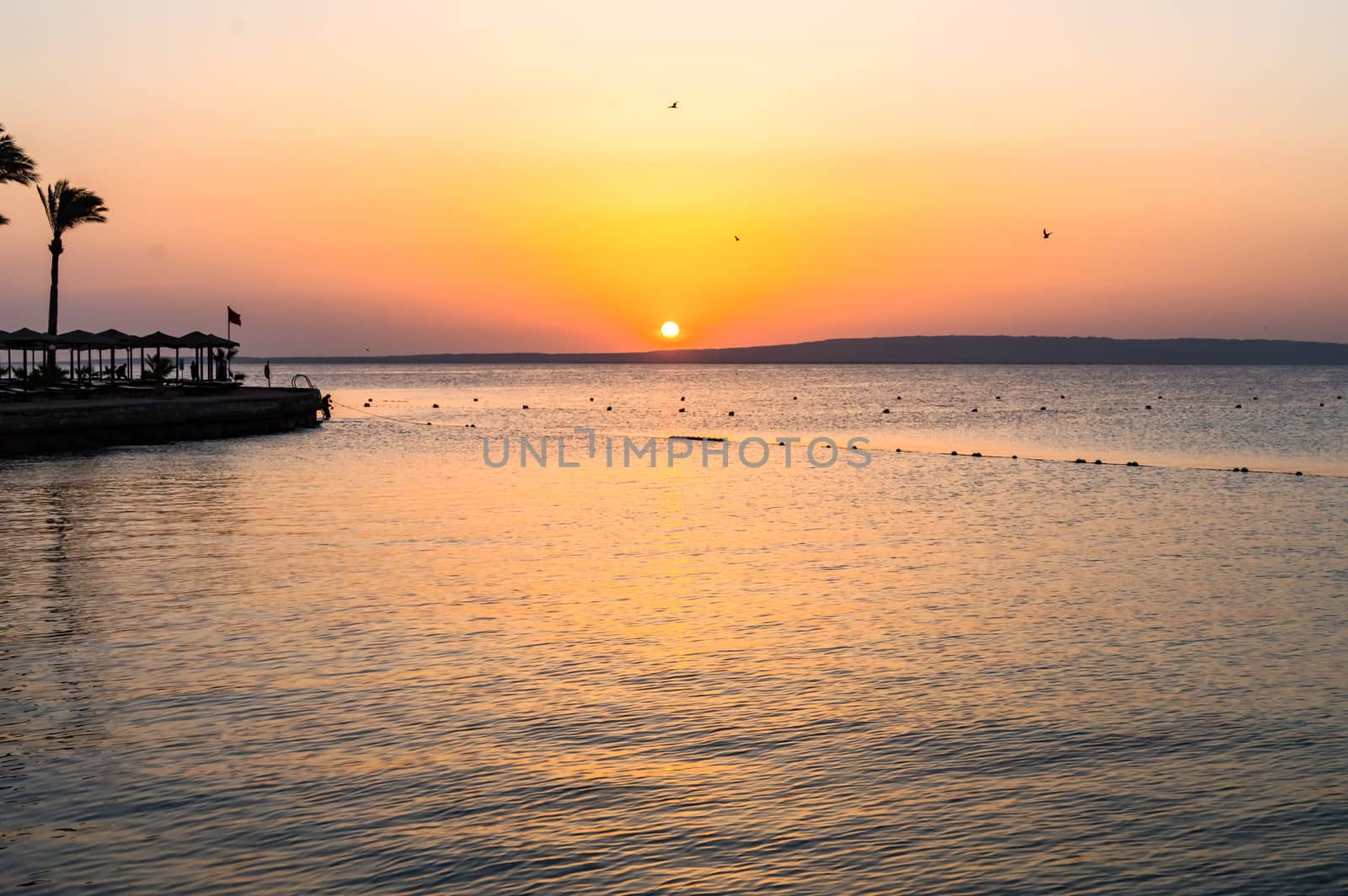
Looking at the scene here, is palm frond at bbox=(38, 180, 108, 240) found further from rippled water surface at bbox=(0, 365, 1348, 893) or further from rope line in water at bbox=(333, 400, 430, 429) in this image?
rippled water surface at bbox=(0, 365, 1348, 893)

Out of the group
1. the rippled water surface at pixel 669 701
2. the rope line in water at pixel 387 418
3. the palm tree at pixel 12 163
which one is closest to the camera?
the rippled water surface at pixel 669 701

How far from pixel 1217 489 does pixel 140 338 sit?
53.2 metres

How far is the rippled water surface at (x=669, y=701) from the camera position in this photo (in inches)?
325

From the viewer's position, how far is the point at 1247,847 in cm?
846

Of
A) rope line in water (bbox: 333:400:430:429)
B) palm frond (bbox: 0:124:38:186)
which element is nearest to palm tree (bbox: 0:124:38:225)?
palm frond (bbox: 0:124:38:186)

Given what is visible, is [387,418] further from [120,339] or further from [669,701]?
[669,701]

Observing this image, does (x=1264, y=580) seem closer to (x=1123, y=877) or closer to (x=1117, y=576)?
(x=1117, y=576)

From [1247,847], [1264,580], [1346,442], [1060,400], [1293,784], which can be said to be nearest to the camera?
[1247,847]

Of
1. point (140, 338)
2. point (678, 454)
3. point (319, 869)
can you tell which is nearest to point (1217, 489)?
point (678, 454)

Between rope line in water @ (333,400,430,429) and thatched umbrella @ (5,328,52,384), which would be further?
rope line in water @ (333,400,430,429)

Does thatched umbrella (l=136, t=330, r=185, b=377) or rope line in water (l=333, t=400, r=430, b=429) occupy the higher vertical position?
thatched umbrella (l=136, t=330, r=185, b=377)

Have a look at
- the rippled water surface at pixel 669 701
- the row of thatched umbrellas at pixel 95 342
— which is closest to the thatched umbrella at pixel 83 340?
the row of thatched umbrellas at pixel 95 342

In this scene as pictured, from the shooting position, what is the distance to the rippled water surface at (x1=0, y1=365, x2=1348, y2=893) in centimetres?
827

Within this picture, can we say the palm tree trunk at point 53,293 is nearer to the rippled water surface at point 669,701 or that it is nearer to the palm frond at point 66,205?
the palm frond at point 66,205
